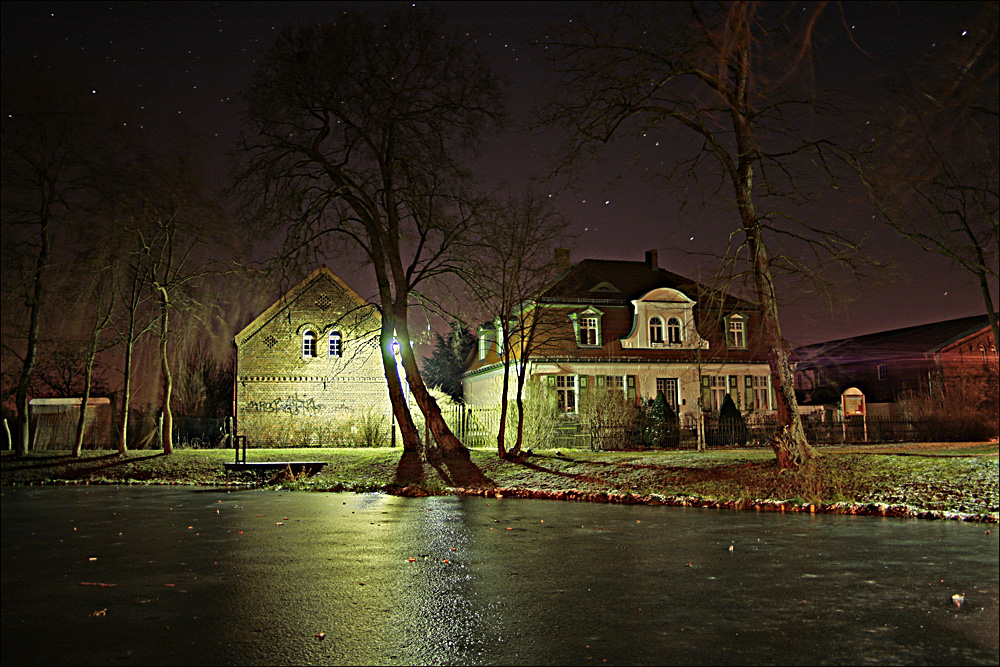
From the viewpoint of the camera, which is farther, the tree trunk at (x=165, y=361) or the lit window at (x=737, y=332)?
the lit window at (x=737, y=332)

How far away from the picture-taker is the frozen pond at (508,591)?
5625 millimetres

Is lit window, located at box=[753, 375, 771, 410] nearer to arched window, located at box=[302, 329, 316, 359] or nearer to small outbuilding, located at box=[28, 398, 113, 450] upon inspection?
arched window, located at box=[302, 329, 316, 359]

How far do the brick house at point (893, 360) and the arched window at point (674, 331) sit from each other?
819cm

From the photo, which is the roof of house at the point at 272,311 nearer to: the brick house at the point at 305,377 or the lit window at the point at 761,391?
the brick house at the point at 305,377

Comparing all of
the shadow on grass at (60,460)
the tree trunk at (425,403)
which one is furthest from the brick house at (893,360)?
the shadow on grass at (60,460)

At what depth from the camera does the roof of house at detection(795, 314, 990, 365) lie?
50500 mm

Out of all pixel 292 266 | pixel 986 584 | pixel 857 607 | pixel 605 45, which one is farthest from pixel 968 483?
pixel 292 266

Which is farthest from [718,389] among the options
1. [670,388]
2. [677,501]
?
[677,501]

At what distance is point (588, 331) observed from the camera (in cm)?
4197

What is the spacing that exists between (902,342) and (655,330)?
22205 millimetres

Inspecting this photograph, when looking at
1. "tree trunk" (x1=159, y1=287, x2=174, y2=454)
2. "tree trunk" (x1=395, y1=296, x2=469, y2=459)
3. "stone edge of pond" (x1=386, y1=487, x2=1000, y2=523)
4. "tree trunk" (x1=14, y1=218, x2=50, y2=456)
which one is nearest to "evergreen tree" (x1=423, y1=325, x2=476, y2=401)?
"tree trunk" (x1=159, y1=287, x2=174, y2=454)

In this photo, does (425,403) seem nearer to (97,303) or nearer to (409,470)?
(409,470)

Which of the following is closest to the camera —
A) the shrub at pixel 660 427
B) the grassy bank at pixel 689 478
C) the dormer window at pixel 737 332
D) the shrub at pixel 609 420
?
the grassy bank at pixel 689 478

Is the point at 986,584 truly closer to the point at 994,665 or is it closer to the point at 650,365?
the point at 994,665
